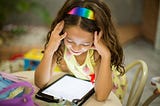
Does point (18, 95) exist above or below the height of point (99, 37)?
below

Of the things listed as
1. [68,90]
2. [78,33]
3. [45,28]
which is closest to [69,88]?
[68,90]

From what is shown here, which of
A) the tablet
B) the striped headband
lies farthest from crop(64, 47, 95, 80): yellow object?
the striped headband

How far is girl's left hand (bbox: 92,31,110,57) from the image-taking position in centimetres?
115

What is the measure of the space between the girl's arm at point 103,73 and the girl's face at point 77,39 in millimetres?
34

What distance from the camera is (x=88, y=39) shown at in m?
1.16

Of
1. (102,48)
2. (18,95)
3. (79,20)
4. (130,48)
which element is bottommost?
(130,48)

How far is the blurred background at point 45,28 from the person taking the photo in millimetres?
3074

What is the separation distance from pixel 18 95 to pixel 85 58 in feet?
1.58

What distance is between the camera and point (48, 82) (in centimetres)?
132

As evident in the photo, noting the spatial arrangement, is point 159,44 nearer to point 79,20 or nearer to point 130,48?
point 130,48

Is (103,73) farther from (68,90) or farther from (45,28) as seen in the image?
(45,28)

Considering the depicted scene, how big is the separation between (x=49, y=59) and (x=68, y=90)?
169mm

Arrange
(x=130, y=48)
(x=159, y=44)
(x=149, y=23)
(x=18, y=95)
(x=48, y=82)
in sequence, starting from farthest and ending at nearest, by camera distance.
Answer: (x=149, y=23), (x=130, y=48), (x=159, y=44), (x=48, y=82), (x=18, y=95)

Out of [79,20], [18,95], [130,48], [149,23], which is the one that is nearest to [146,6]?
[149,23]
